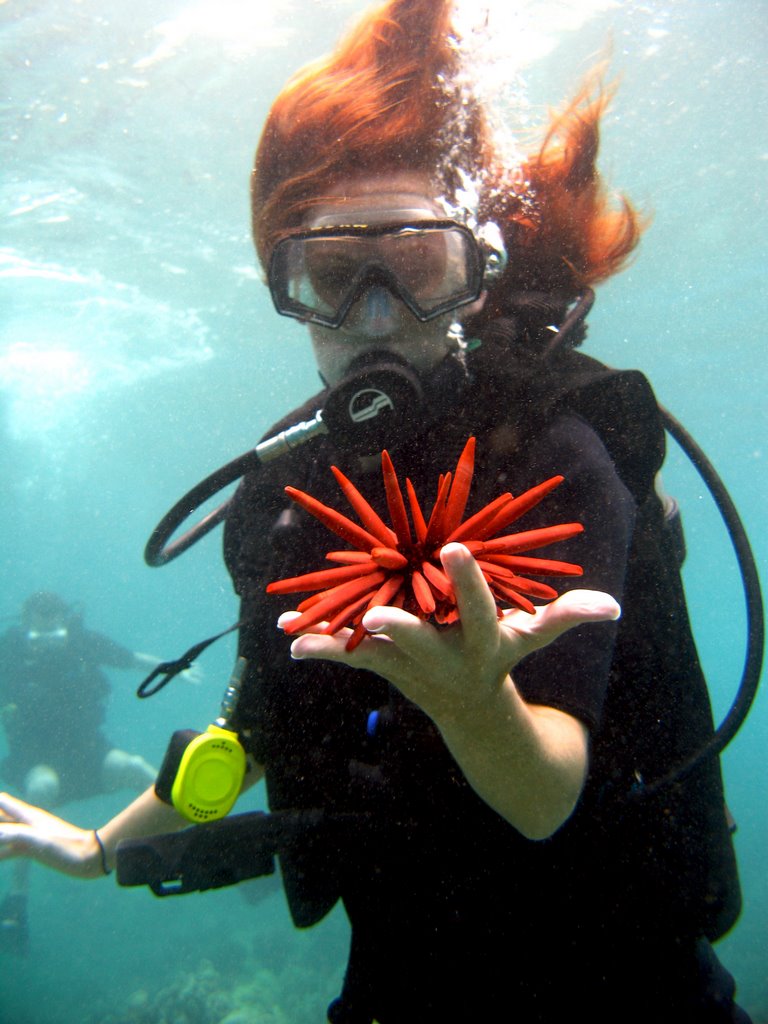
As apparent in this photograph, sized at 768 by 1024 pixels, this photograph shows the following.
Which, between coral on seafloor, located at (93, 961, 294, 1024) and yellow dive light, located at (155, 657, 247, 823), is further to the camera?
coral on seafloor, located at (93, 961, 294, 1024)

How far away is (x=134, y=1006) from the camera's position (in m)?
14.6

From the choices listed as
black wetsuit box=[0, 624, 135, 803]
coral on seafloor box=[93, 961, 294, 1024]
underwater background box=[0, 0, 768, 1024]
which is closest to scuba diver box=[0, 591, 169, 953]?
black wetsuit box=[0, 624, 135, 803]

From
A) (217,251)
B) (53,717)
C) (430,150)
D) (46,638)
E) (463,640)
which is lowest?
(53,717)

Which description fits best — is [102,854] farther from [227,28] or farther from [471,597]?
[227,28]

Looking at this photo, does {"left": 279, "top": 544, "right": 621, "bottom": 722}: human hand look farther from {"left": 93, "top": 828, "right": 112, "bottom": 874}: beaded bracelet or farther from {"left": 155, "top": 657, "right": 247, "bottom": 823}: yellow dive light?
{"left": 93, "top": 828, "right": 112, "bottom": 874}: beaded bracelet

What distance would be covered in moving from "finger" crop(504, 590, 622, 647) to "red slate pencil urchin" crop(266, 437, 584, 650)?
1.1 inches

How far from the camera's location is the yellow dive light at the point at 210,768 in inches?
101

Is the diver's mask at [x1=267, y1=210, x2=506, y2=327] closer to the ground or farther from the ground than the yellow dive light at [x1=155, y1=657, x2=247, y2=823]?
farther from the ground

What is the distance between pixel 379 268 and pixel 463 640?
182 cm

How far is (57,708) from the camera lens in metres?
15.2

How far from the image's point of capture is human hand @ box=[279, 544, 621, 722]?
102 cm

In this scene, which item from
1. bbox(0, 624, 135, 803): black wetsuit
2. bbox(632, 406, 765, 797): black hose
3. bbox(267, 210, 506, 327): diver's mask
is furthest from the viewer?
bbox(0, 624, 135, 803): black wetsuit

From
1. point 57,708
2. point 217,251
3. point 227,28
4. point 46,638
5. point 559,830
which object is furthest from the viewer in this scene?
point 217,251

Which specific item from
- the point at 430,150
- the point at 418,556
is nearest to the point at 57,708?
the point at 430,150
